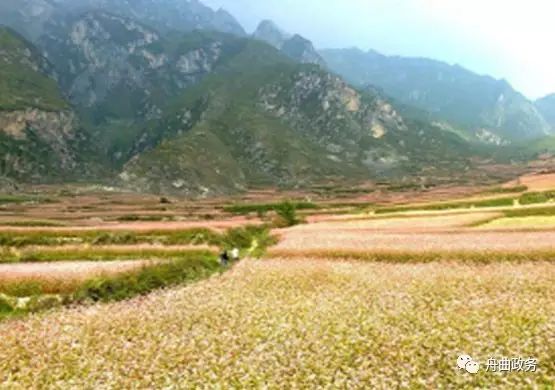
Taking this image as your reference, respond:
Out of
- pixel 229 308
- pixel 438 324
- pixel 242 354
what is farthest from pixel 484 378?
pixel 229 308

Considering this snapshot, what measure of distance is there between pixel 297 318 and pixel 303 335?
8.42ft

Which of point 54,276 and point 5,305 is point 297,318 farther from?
point 54,276

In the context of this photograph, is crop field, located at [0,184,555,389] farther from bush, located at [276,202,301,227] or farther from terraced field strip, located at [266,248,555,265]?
bush, located at [276,202,301,227]

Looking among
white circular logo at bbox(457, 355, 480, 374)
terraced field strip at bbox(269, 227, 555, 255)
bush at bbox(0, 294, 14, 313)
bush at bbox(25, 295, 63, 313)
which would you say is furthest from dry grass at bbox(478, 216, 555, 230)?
bush at bbox(0, 294, 14, 313)

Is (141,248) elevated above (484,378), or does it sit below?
below

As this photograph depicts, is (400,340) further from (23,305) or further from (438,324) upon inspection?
(23,305)

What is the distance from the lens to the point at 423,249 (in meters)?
41.7

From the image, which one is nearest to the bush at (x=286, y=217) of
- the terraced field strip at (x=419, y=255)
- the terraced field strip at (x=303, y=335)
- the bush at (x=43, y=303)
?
the terraced field strip at (x=419, y=255)

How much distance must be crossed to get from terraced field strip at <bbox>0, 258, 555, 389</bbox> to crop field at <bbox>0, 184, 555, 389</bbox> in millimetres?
71

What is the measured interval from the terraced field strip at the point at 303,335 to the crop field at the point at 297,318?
7cm

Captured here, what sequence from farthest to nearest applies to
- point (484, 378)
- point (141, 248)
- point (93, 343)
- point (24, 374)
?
point (141, 248)
point (93, 343)
point (24, 374)
point (484, 378)

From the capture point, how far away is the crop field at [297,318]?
17.5 meters

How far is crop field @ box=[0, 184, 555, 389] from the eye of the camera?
17547 mm

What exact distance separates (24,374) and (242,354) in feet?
21.8
